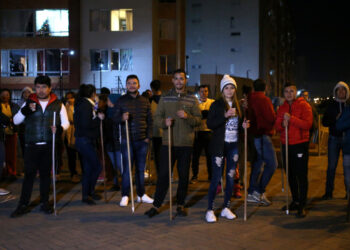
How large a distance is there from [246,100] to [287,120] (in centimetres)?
83

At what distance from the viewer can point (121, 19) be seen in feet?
105

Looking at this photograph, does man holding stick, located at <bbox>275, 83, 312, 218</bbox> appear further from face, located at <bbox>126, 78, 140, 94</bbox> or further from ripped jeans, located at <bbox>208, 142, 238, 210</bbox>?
face, located at <bbox>126, 78, 140, 94</bbox>

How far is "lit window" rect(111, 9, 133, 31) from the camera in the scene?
105 feet

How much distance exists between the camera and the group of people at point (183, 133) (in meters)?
6.59

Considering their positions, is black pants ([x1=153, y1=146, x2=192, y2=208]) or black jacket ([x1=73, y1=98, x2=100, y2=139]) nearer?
black pants ([x1=153, y1=146, x2=192, y2=208])

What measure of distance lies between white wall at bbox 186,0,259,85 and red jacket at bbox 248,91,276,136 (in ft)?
141

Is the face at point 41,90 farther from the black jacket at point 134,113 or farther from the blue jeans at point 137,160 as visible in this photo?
the blue jeans at point 137,160

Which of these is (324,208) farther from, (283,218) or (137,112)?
(137,112)

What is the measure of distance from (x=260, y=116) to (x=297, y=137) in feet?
2.99

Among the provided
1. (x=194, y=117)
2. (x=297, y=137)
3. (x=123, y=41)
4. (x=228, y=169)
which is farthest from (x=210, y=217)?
(x=123, y=41)

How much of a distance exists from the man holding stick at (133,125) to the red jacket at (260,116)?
6.12 feet

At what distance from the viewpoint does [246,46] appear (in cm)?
5047

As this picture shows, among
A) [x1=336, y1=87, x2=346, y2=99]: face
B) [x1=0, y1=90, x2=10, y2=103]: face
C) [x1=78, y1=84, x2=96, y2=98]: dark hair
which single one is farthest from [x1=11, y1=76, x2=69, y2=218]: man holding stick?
[x1=336, y1=87, x2=346, y2=99]: face

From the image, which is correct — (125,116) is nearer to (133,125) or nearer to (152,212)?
(133,125)
